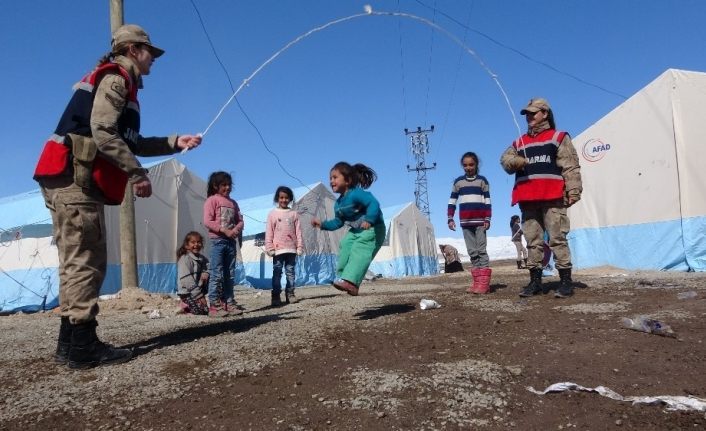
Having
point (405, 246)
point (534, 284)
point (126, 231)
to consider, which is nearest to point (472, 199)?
point (534, 284)

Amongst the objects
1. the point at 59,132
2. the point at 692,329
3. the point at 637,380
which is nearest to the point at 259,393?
the point at 637,380

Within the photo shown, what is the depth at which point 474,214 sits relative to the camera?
6.30 meters

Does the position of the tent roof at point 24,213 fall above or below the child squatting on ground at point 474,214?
above

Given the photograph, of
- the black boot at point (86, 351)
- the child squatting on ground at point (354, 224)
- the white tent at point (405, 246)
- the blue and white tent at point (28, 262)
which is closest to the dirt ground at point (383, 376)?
the black boot at point (86, 351)

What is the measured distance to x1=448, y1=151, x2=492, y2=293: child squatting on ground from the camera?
6.08 metres

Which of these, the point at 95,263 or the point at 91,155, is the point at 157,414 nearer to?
the point at 95,263

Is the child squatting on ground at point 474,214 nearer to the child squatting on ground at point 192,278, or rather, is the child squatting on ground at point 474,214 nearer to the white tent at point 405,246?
the child squatting on ground at point 192,278

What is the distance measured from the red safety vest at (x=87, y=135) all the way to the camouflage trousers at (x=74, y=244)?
0.31 feet

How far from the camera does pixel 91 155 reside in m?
3.01

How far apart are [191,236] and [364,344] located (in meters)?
4.12

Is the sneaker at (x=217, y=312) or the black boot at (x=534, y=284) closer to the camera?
the black boot at (x=534, y=284)

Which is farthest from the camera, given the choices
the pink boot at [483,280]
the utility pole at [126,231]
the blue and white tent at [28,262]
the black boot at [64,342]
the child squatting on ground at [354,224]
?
the blue and white tent at [28,262]

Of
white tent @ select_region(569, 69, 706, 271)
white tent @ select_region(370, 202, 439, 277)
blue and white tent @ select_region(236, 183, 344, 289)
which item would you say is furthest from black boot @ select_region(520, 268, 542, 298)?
white tent @ select_region(370, 202, 439, 277)

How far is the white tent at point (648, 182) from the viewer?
406 inches
